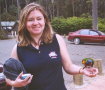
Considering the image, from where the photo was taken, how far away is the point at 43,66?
264 centimetres

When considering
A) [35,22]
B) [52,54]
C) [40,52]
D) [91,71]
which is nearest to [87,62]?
[91,71]

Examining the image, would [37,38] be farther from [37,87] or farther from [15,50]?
[37,87]

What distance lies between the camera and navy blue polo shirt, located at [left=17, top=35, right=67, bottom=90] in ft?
8.65

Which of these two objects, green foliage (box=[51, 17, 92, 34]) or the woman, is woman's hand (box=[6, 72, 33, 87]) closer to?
the woman

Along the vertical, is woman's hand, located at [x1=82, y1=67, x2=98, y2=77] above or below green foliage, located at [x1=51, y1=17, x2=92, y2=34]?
above

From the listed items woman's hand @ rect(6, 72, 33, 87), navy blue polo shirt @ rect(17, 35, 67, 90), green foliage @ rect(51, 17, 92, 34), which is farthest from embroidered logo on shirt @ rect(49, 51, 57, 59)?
green foliage @ rect(51, 17, 92, 34)

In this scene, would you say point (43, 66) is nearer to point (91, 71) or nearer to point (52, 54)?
point (52, 54)

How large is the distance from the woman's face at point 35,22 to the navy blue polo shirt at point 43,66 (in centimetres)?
14

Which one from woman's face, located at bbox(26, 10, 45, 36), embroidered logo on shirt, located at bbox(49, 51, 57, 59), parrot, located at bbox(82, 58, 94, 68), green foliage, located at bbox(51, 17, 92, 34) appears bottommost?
green foliage, located at bbox(51, 17, 92, 34)

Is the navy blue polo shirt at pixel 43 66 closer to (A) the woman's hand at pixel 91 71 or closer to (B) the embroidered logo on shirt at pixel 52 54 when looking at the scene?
(B) the embroidered logo on shirt at pixel 52 54

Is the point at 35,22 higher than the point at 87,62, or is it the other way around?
the point at 35,22

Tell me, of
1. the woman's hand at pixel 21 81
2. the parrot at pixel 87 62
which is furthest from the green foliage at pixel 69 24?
Result: the woman's hand at pixel 21 81

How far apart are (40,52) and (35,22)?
0.83ft

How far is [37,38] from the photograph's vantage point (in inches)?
109
